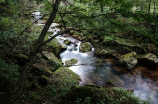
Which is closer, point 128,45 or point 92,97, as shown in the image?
point 92,97

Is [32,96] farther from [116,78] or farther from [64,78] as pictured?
[116,78]

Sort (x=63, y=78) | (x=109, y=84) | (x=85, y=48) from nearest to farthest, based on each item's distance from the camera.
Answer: (x=63, y=78) → (x=109, y=84) → (x=85, y=48)

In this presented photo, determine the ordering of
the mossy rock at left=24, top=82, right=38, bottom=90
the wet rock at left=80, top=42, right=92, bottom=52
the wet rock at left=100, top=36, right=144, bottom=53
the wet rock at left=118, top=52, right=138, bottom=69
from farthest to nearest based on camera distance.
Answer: the wet rock at left=80, top=42, right=92, bottom=52
the wet rock at left=100, top=36, right=144, bottom=53
the wet rock at left=118, top=52, right=138, bottom=69
the mossy rock at left=24, top=82, right=38, bottom=90

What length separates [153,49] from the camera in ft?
41.9

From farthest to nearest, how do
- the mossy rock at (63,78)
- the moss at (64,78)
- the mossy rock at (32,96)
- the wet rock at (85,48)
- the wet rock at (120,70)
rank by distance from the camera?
the wet rock at (85,48)
the wet rock at (120,70)
the moss at (64,78)
the mossy rock at (63,78)
the mossy rock at (32,96)

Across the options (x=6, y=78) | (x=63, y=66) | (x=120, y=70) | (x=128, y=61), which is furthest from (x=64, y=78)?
(x=128, y=61)

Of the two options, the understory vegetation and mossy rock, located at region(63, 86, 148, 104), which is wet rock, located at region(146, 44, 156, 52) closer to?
the understory vegetation

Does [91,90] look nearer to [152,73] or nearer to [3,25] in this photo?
[3,25]

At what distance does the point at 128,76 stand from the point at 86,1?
8.51m

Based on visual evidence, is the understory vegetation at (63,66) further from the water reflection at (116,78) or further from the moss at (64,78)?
the water reflection at (116,78)

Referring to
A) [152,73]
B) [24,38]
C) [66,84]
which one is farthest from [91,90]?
[152,73]

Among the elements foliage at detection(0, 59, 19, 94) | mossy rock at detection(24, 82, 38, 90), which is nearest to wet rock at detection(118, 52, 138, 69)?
mossy rock at detection(24, 82, 38, 90)

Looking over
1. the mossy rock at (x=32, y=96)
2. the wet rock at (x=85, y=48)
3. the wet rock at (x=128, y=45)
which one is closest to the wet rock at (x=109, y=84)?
the mossy rock at (x=32, y=96)

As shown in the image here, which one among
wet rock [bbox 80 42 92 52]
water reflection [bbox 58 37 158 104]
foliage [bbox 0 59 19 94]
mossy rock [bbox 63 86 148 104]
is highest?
foliage [bbox 0 59 19 94]
